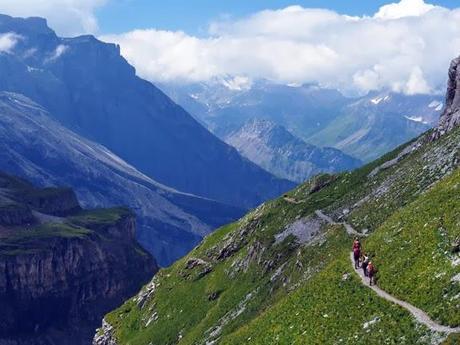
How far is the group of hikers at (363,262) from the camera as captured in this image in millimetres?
87500

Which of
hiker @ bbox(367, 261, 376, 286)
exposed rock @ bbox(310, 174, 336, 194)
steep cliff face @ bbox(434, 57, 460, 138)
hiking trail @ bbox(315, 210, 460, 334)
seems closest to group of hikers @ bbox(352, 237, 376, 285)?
hiker @ bbox(367, 261, 376, 286)

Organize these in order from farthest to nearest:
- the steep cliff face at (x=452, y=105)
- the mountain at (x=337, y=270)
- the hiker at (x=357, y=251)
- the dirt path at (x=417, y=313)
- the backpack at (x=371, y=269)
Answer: the steep cliff face at (x=452, y=105) → the hiker at (x=357, y=251) → the backpack at (x=371, y=269) → the mountain at (x=337, y=270) → the dirt path at (x=417, y=313)

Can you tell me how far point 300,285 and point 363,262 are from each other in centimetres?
2629

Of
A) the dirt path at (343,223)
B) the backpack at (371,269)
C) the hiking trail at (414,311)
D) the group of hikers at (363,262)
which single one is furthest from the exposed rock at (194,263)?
the backpack at (371,269)

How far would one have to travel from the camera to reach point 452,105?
16262 centimetres

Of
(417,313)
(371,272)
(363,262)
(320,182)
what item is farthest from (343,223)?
(417,313)

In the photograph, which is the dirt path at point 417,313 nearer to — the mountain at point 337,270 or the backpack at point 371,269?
the mountain at point 337,270

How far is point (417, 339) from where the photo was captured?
67875 millimetres

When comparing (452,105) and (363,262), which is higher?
(452,105)

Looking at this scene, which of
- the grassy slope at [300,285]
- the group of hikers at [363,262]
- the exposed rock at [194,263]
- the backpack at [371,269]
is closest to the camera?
the grassy slope at [300,285]

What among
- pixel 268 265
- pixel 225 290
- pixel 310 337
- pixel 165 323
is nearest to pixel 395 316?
pixel 310 337

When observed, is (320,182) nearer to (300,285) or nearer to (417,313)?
(300,285)

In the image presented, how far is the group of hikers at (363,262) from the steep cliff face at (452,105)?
65.4 m

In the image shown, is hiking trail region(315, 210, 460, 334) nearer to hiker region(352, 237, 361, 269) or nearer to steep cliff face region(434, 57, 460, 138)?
hiker region(352, 237, 361, 269)
